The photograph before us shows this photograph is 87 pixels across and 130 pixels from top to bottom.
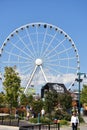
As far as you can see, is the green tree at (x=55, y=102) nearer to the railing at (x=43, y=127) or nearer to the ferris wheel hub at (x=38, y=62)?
the ferris wheel hub at (x=38, y=62)

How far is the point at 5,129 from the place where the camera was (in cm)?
2789

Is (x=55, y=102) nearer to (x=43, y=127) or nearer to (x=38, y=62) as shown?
(x=38, y=62)

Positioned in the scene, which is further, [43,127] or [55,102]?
[55,102]

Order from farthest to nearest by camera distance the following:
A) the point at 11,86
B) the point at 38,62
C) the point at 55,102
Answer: the point at 38,62 → the point at 55,102 → the point at 11,86

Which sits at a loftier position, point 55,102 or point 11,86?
point 11,86

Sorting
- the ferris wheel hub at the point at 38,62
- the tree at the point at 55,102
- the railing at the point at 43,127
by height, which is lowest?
the railing at the point at 43,127

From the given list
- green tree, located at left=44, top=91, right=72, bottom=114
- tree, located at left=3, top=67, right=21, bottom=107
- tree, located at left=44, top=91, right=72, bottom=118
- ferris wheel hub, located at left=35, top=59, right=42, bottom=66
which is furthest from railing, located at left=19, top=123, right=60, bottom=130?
ferris wheel hub, located at left=35, top=59, right=42, bottom=66

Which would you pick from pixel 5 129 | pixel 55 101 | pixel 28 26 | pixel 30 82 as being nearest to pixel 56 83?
pixel 30 82

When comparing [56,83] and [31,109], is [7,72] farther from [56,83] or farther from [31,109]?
[56,83]

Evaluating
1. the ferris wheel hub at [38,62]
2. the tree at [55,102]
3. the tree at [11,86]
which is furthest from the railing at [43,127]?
the ferris wheel hub at [38,62]

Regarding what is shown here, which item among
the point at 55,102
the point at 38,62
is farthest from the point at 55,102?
the point at 38,62

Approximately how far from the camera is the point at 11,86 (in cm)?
5047

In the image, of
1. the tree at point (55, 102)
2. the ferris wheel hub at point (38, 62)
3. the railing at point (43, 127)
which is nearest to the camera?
the railing at point (43, 127)

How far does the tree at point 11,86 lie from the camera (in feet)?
165
